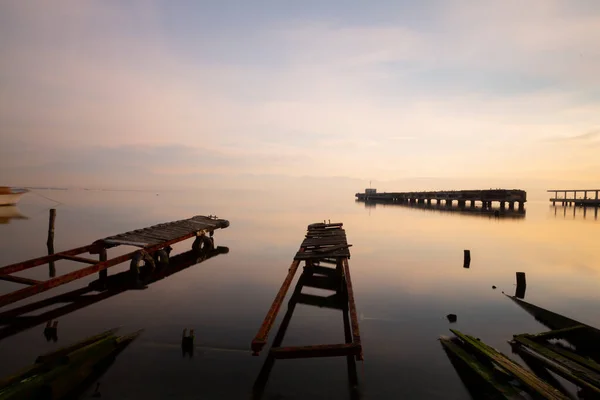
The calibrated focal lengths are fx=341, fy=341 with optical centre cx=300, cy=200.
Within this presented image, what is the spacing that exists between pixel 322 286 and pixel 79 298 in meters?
11.0

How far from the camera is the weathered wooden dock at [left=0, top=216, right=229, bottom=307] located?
38.9ft

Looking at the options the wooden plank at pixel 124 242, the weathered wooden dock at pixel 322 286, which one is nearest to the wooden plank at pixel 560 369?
the weathered wooden dock at pixel 322 286

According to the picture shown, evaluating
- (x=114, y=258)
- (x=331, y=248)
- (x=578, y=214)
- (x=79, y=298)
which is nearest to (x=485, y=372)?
(x=331, y=248)

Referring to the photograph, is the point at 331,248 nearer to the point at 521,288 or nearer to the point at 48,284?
the point at 521,288

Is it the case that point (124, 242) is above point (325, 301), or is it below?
Result: above

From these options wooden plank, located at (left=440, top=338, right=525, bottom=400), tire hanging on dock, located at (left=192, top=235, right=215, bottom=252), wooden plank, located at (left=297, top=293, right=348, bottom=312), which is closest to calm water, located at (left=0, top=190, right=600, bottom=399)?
wooden plank, located at (left=440, top=338, right=525, bottom=400)

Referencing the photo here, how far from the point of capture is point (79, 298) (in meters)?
14.9

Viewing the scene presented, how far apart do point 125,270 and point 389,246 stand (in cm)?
2126

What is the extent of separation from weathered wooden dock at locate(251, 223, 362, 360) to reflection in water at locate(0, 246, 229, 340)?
7248 mm

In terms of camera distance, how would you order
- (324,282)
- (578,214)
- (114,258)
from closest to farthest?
(114,258), (324,282), (578,214)

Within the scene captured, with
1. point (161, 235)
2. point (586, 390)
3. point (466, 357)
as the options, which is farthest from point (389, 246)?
point (586, 390)

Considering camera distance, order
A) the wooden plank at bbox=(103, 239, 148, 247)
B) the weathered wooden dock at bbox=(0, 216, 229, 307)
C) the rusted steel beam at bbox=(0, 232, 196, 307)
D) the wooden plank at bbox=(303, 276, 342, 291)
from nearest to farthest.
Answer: the rusted steel beam at bbox=(0, 232, 196, 307)
the weathered wooden dock at bbox=(0, 216, 229, 307)
the wooden plank at bbox=(303, 276, 342, 291)
the wooden plank at bbox=(103, 239, 148, 247)

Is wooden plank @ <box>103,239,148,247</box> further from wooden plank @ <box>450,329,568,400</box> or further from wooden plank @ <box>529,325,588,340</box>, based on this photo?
wooden plank @ <box>529,325,588,340</box>

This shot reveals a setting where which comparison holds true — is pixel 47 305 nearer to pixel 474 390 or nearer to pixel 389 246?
pixel 474 390
